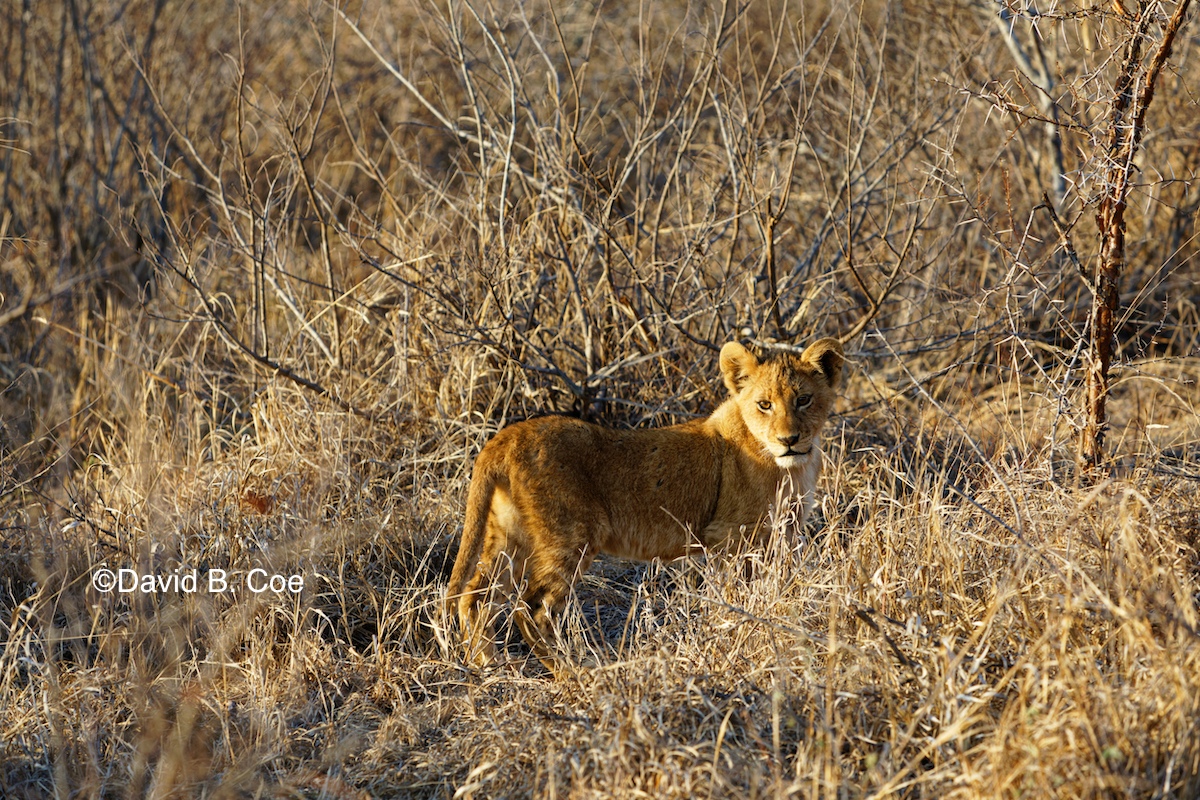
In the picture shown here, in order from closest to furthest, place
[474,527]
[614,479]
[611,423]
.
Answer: [474,527], [614,479], [611,423]

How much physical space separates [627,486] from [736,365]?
753 millimetres

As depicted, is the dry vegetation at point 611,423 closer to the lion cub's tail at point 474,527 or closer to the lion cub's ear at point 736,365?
the lion cub's tail at point 474,527

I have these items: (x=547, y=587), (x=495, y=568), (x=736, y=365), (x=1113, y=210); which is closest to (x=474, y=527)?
(x=495, y=568)

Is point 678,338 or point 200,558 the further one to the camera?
point 678,338

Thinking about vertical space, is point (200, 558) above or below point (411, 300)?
below

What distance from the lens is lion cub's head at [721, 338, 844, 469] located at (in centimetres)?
441

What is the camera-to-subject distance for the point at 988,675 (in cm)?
317

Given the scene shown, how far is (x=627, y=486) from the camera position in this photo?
436 centimetres

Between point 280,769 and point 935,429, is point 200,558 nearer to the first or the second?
point 280,769

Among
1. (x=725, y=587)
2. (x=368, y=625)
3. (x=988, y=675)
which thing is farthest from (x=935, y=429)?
(x=368, y=625)

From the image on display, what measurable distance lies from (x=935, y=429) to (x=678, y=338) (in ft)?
4.39

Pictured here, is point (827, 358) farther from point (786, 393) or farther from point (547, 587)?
point (547, 587)

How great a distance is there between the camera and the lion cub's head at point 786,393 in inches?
173

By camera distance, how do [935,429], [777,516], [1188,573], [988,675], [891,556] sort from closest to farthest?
[988,675] < [1188,573] < [891,556] < [777,516] < [935,429]
